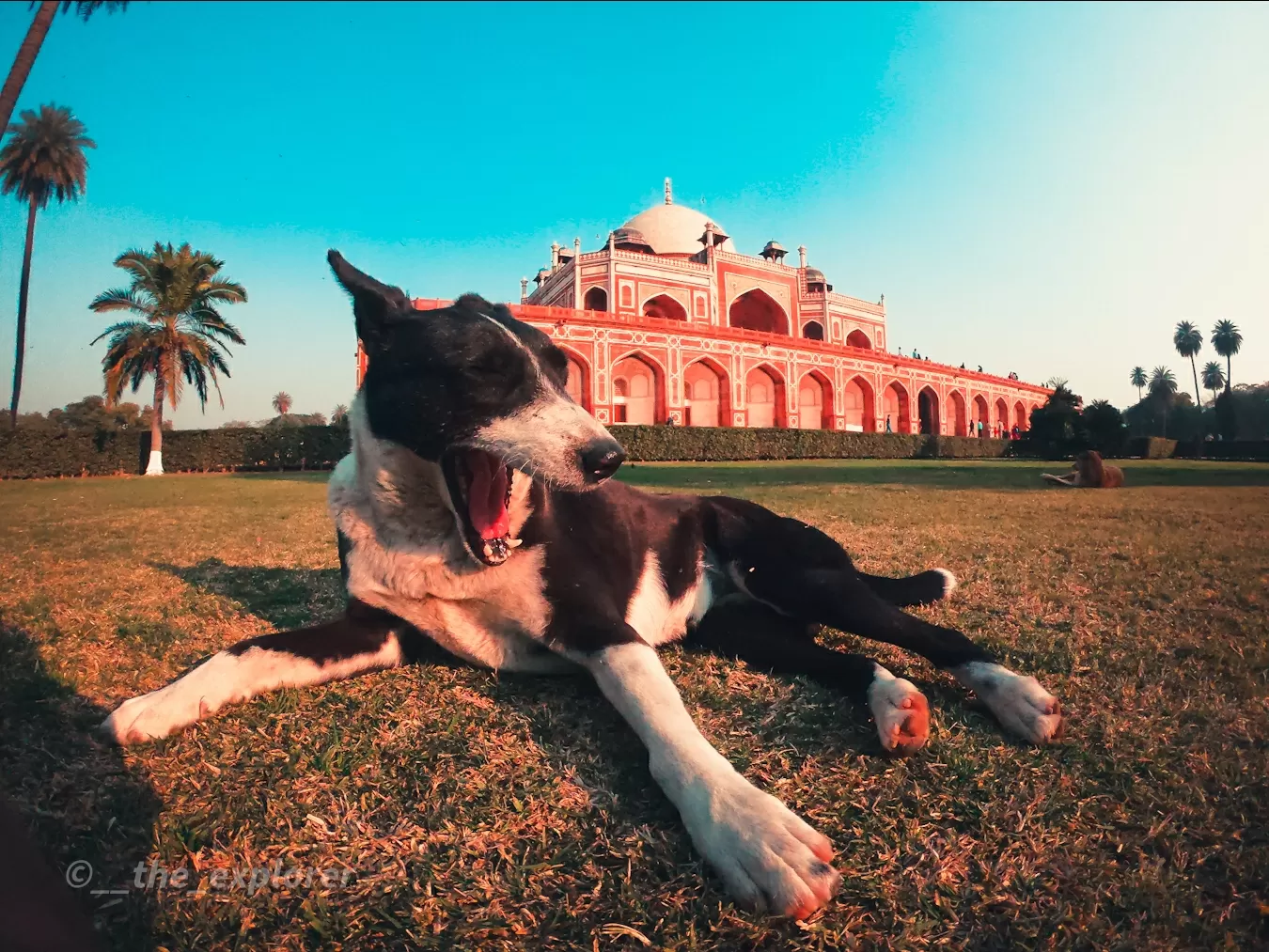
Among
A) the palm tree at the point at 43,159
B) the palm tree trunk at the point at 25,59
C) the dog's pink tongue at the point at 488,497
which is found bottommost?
the dog's pink tongue at the point at 488,497

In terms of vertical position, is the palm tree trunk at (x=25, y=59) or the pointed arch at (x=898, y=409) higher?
the palm tree trunk at (x=25, y=59)

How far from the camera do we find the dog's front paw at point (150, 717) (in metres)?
1.77

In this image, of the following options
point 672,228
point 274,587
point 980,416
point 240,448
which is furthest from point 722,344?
point 274,587

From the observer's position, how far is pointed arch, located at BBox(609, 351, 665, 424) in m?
35.5

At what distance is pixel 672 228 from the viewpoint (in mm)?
47781

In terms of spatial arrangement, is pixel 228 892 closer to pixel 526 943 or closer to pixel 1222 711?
pixel 526 943

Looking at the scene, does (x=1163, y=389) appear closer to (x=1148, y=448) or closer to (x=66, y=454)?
(x=1148, y=448)

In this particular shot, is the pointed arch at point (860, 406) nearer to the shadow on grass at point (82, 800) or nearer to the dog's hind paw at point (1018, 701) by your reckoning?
the dog's hind paw at point (1018, 701)

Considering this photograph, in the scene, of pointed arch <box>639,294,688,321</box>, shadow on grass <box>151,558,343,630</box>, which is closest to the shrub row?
pointed arch <box>639,294,688,321</box>

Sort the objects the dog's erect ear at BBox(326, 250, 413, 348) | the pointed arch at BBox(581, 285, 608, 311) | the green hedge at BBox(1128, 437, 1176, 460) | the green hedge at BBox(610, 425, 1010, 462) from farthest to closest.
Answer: the pointed arch at BBox(581, 285, 608, 311), the green hedge at BBox(1128, 437, 1176, 460), the green hedge at BBox(610, 425, 1010, 462), the dog's erect ear at BBox(326, 250, 413, 348)

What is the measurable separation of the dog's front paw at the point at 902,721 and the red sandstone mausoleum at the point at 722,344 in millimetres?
28355

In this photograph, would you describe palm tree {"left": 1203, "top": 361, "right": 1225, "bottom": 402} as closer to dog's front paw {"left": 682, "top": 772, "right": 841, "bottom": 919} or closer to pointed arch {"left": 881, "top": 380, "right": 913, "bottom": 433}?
pointed arch {"left": 881, "top": 380, "right": 913, "bottom": 433}

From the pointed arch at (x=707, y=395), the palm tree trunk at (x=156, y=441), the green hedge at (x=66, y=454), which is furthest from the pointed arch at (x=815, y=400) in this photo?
the green hedge at (x=66, y=454)

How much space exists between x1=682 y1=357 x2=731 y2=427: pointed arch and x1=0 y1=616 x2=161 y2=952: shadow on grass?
35.8m
